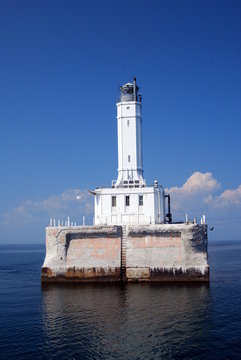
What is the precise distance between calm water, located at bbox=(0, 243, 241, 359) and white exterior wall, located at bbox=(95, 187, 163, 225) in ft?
30.1

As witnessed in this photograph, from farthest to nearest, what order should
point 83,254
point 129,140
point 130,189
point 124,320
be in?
point 129,140 → point 130,189 → point 83,254 → point 124,320

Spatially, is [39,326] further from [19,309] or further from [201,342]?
[201,342]

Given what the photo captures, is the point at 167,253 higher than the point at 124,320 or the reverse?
higher

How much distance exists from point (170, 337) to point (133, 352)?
3042 mm

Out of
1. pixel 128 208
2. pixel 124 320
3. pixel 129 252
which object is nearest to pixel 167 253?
pixel 129 252

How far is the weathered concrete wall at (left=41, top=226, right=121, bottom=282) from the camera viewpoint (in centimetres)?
4012

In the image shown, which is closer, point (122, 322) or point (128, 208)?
point (122, 322)

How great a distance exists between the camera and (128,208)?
45.5 metres

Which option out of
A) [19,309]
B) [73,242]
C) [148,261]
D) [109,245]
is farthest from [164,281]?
[19,309]

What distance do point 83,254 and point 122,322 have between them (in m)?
14.7

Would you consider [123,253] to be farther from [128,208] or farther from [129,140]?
[129,140]

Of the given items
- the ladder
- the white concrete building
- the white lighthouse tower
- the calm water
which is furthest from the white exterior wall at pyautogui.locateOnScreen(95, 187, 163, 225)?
the calm water

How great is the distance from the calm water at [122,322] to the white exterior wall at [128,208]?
9.18 meters

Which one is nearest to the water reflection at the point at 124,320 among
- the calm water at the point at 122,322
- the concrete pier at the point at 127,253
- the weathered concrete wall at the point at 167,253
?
the calm water at the point at 122,322
